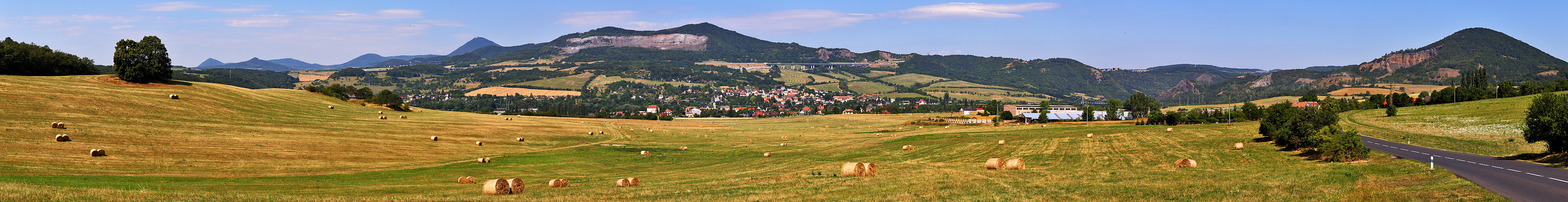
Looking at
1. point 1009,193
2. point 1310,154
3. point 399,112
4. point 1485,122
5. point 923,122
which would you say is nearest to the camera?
point 1009,193

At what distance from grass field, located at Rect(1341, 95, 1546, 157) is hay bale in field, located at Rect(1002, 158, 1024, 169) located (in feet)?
83.2

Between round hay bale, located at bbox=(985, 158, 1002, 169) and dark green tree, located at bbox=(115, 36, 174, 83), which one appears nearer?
round hay bale, located at bbox=(985, 158, 1002, 169)

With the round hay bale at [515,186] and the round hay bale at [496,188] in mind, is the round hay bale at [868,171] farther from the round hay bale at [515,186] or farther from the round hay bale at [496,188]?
the round hay bale at [496,188]

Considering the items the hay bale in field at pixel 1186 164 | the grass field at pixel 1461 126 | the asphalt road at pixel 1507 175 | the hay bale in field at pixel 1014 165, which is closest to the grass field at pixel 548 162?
the hay bale in field at pixel 1014 165

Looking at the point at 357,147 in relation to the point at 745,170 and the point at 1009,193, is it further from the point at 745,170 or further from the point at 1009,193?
the point at 1009,193

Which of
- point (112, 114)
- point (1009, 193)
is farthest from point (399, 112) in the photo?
point (1009, 193)

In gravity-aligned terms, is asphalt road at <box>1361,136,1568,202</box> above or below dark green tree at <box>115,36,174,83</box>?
below

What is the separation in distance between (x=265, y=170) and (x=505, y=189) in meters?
14.9

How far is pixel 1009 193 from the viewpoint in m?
22.6

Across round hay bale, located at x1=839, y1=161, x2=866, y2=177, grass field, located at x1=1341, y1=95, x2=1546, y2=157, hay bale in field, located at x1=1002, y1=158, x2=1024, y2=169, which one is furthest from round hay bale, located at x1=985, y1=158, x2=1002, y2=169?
grass field, located at x1=1341, y1=95, x2=1546, y2=157

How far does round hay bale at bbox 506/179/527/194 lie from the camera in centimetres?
2336

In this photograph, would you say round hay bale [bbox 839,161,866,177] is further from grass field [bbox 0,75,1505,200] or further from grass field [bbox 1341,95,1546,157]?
grass field [bbox 1341,95,1546,157]

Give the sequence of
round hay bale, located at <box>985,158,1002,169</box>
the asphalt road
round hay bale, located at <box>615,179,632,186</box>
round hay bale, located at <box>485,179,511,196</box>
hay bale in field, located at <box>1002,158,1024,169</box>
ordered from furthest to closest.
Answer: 1. hay bale in field, located at <box>1002,158,1024,169</box>
2. round hay bale, located at <box>985,158,1002,169</box>
3. round hay bale, located at <box>615,179,632,186</box>
4. round hay bale, located at <box>485,179,511,196</box>
5. the asphalt road

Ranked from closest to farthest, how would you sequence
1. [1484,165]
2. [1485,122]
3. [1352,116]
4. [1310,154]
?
[1484,165] < [1310,154] < [1485,122] < [1352,116]
